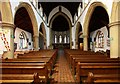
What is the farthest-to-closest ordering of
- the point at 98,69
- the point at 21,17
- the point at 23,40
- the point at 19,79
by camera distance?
the point at 23,40 → the point at 21,17 → the point at 98,69 → the point at 19,79

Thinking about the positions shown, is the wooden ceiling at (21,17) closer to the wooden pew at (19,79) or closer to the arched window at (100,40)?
the arched window at (100,40)

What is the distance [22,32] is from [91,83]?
17.5m

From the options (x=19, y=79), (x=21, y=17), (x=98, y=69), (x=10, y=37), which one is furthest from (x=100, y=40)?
(x=19, y=79)

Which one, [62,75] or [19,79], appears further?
[62,75]

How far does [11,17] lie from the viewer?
711 centimetres

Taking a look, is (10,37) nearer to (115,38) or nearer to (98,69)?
(98,69)

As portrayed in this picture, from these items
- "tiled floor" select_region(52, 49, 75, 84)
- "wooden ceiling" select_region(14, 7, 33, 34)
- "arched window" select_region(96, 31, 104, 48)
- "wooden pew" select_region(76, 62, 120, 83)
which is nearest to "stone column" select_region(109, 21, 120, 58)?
"tiled floor" select_region(52, 49, 75, 84)

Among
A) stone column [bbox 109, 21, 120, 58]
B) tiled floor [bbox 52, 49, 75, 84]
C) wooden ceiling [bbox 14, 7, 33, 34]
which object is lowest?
tiled floor [bbox 52, 49, 75, 84]

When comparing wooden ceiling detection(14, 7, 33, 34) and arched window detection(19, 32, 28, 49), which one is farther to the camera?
arched window detection(19, 32, 28, 49)

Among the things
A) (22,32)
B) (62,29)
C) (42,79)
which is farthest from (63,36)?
(42,79)

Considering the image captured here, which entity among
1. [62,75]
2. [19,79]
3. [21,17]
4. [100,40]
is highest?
[21,17]

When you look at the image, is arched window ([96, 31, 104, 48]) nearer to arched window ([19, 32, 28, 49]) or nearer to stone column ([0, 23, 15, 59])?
arched window ([19, 32, 28, 49])

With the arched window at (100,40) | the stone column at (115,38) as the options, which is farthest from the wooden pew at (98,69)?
the arched window at (100,40)

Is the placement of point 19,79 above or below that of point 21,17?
below
